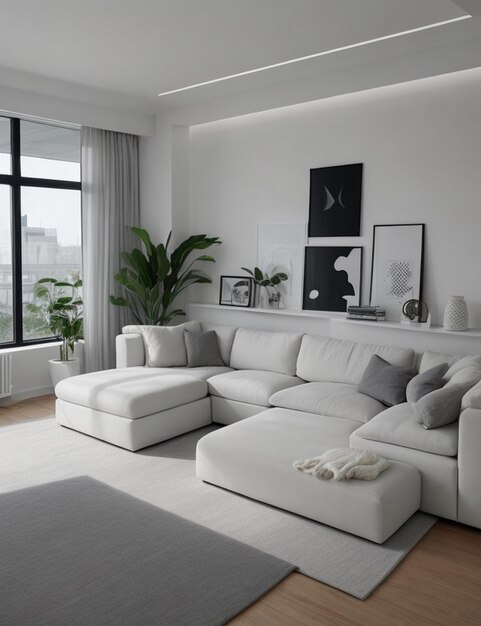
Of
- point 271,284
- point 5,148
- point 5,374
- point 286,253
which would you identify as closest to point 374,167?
point 286,253

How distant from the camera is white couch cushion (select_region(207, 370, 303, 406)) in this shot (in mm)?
4547

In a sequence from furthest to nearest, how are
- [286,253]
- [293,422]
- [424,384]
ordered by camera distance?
[286,253], [293,422], [424,384]

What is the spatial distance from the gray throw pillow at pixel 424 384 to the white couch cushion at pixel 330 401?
0.31 meters

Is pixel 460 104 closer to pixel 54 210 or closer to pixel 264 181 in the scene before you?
pixel 264 181

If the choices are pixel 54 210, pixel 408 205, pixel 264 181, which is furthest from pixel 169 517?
pixel 54 210

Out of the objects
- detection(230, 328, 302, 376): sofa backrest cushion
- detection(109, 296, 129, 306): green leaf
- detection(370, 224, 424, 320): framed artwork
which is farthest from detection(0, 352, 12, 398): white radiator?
detection(370, 224, 424, 320): framed artwork

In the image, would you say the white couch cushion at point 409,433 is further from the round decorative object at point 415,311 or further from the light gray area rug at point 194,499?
the round decorative object at point 415,311

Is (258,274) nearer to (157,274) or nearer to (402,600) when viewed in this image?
(157,274)

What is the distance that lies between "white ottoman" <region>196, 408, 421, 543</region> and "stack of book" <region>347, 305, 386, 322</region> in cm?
119

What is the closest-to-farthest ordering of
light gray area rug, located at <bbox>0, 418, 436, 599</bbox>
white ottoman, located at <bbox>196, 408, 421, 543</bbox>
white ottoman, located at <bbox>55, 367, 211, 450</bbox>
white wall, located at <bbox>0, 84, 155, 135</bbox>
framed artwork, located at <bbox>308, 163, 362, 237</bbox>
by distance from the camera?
1. light gray area rug, located at <bbox>0, 418, 436, 599</bbox>
2. white ottoman, located at <bbox>196, 408, 421, 543</bbox>
3. white ottoman, located at <bbox>55, 367, 211, 450</bbox>
4. framed artwork, located at <bbox>308, 163, 362, 237</bbox>
5. white wall, located at <bbox>0, 84, 155, 135</bbox>

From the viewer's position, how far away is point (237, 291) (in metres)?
5.93

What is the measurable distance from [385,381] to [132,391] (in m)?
1.83

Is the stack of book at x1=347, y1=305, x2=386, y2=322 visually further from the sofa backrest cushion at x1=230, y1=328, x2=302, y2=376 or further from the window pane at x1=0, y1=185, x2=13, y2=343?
the window pane at x1=0, y1=185, x2=13, y2=343

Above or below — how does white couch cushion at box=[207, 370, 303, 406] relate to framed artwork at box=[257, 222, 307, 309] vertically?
below
